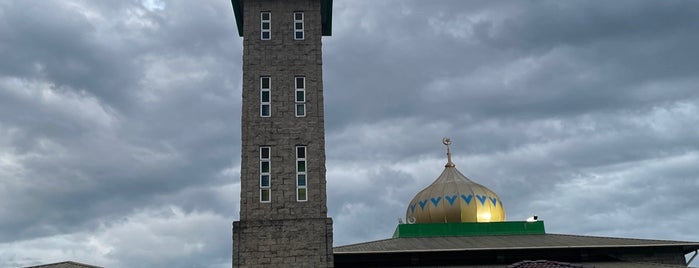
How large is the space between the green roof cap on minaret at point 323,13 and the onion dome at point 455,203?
36.1 feet

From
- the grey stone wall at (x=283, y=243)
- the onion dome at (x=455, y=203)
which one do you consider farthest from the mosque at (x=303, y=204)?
the onion dome at (x=455, y=203)

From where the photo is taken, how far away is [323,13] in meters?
34.1

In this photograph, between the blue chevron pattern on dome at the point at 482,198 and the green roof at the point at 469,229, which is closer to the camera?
the green roof at the point at 469,229

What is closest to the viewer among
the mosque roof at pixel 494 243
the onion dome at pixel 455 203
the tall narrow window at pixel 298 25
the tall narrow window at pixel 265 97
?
the tall narrow window at pixel 265 97

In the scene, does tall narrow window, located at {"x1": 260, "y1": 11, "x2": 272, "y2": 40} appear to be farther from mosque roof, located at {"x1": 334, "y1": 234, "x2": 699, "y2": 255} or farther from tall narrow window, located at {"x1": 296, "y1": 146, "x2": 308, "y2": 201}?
mosque roof, located at {"x1": 334, "y1": 234, "x2": 699, "y2": 255}

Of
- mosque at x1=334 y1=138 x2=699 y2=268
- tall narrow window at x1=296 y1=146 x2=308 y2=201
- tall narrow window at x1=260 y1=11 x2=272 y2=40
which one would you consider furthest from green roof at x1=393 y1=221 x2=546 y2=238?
tall narrow window at x1=260 y1=11 x2=272 y2=40

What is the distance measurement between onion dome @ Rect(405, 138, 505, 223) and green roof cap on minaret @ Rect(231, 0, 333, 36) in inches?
433

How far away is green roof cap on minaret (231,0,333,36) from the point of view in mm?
33219

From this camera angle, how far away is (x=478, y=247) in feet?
99.6

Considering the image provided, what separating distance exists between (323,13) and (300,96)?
Result: 19.3 feet

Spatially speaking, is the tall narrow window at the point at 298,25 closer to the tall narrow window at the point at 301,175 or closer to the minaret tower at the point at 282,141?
the minaret tower at the point at 282,141

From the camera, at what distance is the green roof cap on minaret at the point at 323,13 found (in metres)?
33.2

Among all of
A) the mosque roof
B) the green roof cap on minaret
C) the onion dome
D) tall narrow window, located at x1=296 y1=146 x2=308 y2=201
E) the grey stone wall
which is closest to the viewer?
the grey stone wall

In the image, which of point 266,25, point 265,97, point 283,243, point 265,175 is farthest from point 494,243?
point 266,25
